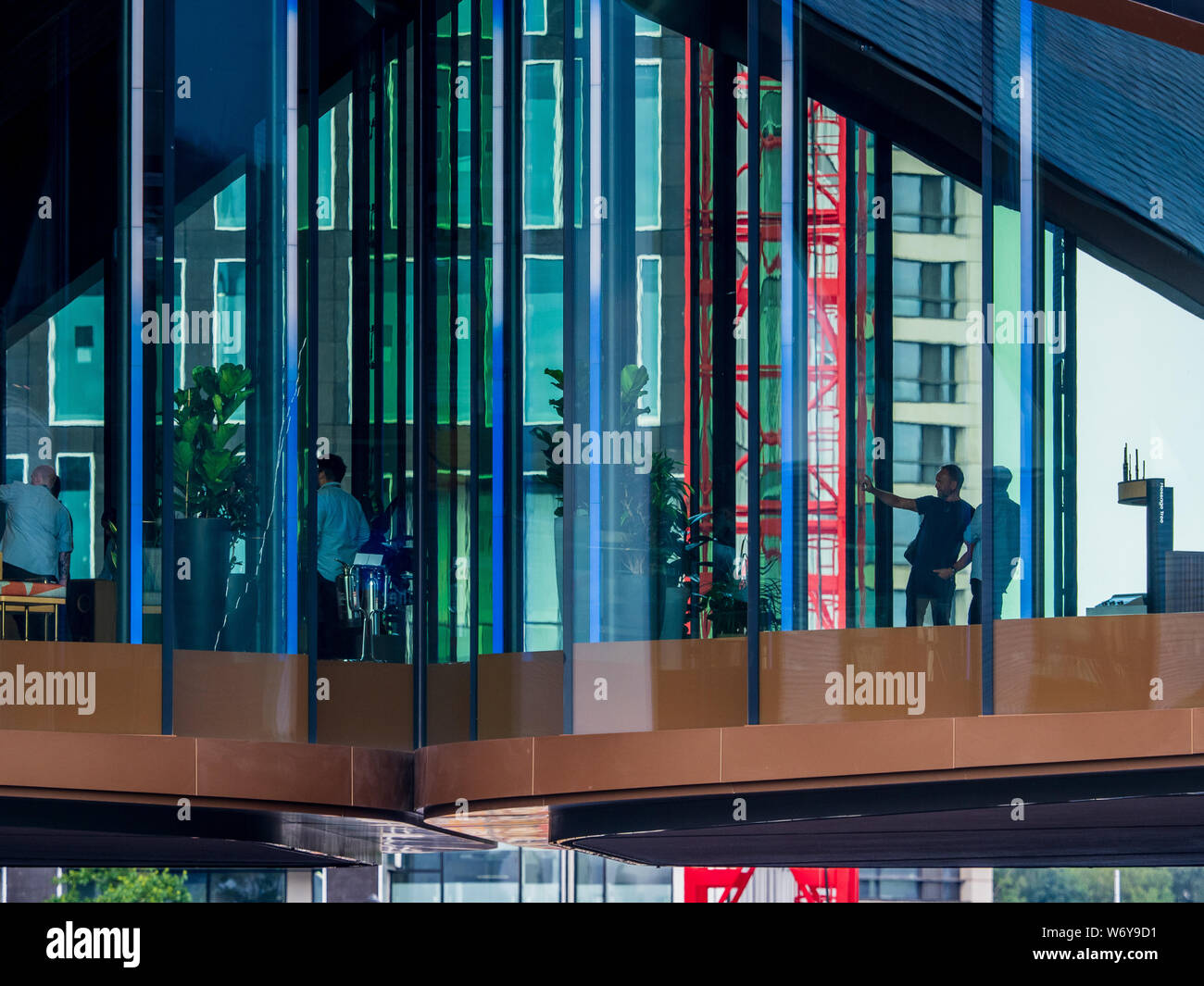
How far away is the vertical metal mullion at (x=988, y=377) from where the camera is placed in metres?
10.9

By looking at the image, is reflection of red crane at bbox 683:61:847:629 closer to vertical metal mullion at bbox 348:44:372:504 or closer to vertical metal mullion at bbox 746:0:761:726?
vertical metal mullion at bbox 746:0:761:726

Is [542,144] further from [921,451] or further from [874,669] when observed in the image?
[874,669]

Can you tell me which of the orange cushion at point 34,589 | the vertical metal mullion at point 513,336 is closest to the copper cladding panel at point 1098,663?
the vertical metal mullion at point 513,336

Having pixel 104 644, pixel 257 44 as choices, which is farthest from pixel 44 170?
pixel 104 644

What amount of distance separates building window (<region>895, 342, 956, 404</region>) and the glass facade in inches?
1.1

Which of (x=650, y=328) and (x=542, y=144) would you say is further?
(x=542, y=144)

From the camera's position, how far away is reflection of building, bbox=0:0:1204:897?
10.9 m

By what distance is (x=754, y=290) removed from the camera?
11633mm

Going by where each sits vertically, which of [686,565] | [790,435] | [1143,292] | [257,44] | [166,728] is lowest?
[166,728]

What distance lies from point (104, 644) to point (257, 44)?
13.8 ft

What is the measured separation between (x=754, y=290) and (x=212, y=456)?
374cm

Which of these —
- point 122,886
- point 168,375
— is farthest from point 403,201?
point 122,886
